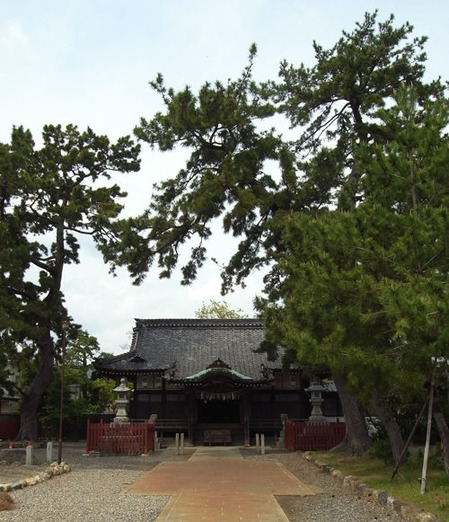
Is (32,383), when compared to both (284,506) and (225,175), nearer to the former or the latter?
(225,175)

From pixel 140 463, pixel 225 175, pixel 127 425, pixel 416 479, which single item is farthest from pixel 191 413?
pixel 416 479

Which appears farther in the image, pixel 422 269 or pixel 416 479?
pixel 416 479

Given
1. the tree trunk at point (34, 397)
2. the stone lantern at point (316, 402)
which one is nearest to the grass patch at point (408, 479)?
the stone lantern at point (316, 402)

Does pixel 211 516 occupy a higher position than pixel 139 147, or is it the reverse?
pixel 139 147

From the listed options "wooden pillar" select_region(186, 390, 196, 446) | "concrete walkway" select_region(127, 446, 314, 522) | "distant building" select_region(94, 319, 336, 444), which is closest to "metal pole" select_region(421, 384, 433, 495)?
"concrete walkway" select_region(127, 446, 314, 522)

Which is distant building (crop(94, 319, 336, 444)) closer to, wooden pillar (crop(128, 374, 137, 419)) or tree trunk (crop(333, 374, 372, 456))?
wooden pillar (crop(128, 374, 137, 419))

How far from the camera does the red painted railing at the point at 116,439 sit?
19.4m

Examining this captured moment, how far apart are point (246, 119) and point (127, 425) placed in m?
11.7

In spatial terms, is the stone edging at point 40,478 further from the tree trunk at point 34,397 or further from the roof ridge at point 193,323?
the roof ridge at point 193,323

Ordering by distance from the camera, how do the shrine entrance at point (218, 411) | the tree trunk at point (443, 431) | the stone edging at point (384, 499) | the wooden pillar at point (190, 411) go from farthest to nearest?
the shrine entrance at point (218, 411) → the wooden pillar at point (190, 411) → the tree trunk at point (443, 431) → the stone edging at point (384, 499)

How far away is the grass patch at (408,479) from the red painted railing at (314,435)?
14.8 ft

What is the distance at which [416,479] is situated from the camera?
1009cm

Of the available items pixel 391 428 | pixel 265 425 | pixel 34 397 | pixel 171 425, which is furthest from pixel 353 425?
pixel 34 397

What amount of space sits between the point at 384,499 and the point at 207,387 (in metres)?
15.7
